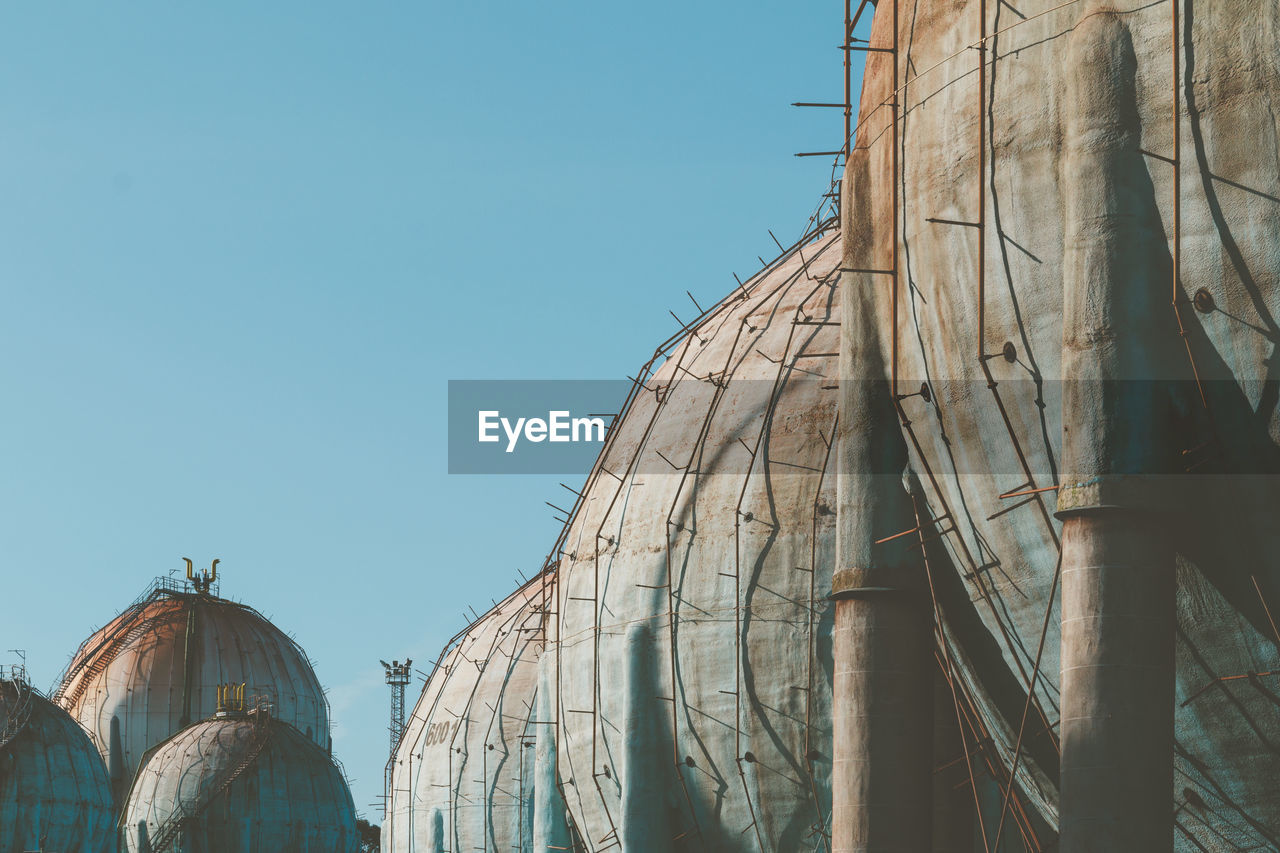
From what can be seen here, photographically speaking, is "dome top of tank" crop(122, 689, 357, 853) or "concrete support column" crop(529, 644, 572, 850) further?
"dome top of tank" crop(122, 689, 357, 853)

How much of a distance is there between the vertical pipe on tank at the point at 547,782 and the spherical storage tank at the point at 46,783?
35.4 metres

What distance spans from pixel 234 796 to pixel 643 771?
123 feet

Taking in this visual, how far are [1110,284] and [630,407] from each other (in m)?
18.0

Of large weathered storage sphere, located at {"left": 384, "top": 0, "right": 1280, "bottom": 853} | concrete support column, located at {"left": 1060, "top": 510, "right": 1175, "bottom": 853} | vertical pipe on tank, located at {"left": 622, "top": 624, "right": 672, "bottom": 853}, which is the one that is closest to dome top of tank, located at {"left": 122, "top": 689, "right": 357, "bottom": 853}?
vertical pipe on tank, located at {"left": 622, "top": 624, "right": 672, "bottom": 853}

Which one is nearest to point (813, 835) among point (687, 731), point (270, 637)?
point (687, 731)

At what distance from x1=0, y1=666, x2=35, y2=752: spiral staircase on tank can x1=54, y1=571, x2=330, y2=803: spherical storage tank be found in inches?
473

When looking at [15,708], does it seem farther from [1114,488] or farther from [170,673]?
[1114,488]

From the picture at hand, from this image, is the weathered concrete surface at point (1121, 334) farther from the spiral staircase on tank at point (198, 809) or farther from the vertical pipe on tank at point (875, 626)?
the spiral staircase on tank at point (198, 809)

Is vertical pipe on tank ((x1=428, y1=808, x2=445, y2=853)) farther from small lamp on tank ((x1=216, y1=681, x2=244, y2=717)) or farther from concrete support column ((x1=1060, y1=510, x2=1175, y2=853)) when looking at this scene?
concrete support column ((x1=1060, y1=510, x2=1175, y2=853))

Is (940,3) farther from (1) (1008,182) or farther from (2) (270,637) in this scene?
(2) (270,637)

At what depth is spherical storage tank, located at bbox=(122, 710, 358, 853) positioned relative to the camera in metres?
62.7

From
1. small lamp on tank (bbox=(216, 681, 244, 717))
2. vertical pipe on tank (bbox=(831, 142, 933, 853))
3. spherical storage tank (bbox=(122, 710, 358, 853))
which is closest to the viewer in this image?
vertical pipe on tank (bbox=(831, 142, 933, 853))

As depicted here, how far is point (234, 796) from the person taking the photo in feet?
207

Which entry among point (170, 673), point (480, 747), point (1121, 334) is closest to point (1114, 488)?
point (1121, 334)
